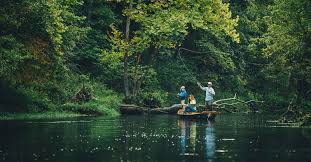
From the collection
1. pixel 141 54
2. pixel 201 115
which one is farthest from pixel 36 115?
pixel 141 54

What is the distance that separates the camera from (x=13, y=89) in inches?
1609

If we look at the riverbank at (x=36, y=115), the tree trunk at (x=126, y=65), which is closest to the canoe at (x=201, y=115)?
the riverbank at (x=36, y=115)

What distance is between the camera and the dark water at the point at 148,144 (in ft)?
60.1

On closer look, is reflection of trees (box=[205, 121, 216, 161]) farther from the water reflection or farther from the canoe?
the canoe

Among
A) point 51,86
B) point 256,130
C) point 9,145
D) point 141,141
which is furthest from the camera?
point 51,86

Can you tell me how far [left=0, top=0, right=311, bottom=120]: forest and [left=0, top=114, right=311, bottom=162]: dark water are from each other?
8.64 meters

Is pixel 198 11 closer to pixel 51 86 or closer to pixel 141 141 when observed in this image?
pixel 51 86

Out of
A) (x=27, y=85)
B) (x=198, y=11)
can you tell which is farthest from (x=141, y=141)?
(x=198, y=11)

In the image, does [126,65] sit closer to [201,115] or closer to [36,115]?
[201,115]

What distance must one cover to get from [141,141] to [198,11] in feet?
94.7

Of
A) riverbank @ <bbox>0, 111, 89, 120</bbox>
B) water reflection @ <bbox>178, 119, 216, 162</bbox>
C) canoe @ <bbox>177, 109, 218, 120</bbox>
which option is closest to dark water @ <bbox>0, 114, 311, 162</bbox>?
water reflection @ <bbox>178, 119, 216, 162</bbox>

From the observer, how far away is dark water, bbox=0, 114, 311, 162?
60.1ft

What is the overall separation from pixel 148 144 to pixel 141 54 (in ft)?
111

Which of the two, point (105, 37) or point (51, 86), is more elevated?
point (105, 37)
